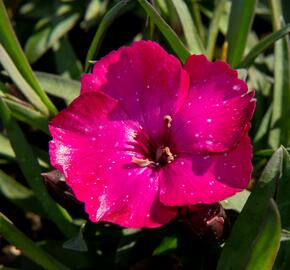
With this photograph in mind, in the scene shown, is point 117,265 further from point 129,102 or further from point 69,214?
point 129,102

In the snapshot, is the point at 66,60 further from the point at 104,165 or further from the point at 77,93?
the point at 104,165

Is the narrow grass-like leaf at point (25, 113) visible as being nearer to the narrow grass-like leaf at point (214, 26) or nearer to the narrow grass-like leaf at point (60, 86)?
the narrow grass-like leaf at point (60, 86)

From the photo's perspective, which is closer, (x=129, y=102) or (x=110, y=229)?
(x=129, y=102)

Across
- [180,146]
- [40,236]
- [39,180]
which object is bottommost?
[40,236]

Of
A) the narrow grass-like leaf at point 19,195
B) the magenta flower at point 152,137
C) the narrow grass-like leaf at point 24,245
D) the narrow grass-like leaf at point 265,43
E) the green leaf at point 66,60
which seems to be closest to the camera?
the magenta flower at point 152,137

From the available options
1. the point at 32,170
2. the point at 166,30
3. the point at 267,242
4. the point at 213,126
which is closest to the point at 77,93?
the point at 32,170

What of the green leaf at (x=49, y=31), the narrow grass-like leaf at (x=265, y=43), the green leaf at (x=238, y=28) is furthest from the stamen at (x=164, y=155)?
the green leaf at (x=49, y=31)

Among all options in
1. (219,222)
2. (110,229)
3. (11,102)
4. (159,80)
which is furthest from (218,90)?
(11,102)
